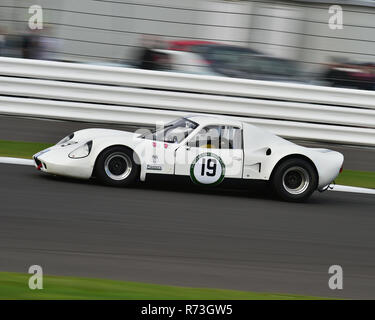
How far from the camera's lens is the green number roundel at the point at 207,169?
307 inches

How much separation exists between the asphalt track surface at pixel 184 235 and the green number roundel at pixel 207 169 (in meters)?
0.23

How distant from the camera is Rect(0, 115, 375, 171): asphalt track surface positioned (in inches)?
397

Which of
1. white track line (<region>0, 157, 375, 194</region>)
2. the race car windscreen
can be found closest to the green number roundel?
the race car windscreen

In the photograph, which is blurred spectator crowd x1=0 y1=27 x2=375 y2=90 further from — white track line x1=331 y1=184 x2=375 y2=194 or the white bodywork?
the white bodywork

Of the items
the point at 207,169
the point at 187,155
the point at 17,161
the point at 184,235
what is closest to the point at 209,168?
the point at 207,169

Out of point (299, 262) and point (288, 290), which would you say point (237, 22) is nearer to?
point (299, 262)

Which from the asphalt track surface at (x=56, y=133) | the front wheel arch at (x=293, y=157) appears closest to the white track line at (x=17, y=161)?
the asphalt track surface at (x=56, y=133)

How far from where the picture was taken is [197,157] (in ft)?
25.6

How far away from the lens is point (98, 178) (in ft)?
25.5

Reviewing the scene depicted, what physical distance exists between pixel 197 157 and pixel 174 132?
1.45ft

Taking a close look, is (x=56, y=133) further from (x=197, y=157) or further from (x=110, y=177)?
(x=197, y=157)
